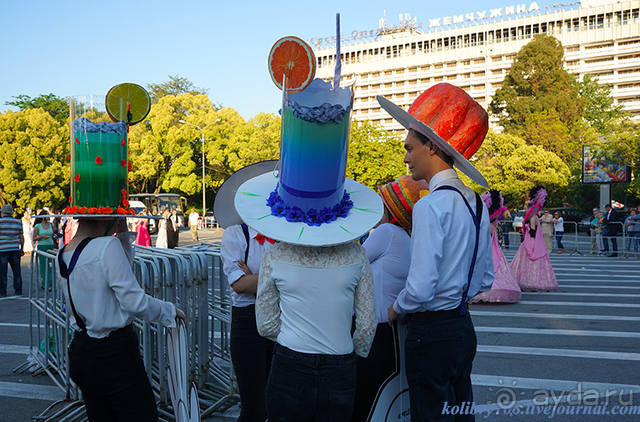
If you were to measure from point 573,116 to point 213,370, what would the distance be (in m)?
56.2

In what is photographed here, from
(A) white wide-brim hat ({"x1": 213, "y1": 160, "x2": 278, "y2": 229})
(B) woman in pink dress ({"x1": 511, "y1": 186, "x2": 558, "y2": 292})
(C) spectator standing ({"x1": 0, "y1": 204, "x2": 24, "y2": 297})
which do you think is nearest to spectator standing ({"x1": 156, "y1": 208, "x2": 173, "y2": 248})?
(C) spectator standing ({"x1": 0, "y1": 204, "x2": 24, "y2": 297})

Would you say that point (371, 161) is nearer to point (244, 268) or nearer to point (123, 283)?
point (244, 268)

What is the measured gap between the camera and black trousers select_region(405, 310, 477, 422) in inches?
119

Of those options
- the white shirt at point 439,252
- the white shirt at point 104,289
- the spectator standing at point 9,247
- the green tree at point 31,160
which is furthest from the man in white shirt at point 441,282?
the green tree at point 31,160

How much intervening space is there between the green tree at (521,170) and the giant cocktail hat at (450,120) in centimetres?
3640

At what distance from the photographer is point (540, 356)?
7059mm

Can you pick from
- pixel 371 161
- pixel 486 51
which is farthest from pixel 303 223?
pixel 486 51

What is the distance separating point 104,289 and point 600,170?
29.3 metres

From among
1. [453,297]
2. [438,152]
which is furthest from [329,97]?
[453,297]

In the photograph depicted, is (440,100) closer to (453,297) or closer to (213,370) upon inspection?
(453,297)

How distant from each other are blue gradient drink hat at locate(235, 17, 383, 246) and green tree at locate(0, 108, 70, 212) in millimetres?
39415

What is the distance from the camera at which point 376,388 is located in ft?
12.3

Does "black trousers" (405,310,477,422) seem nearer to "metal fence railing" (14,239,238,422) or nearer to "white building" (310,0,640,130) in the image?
"metal fence railing" (14,239,238,422)

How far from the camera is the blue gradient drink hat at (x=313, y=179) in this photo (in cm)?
274
